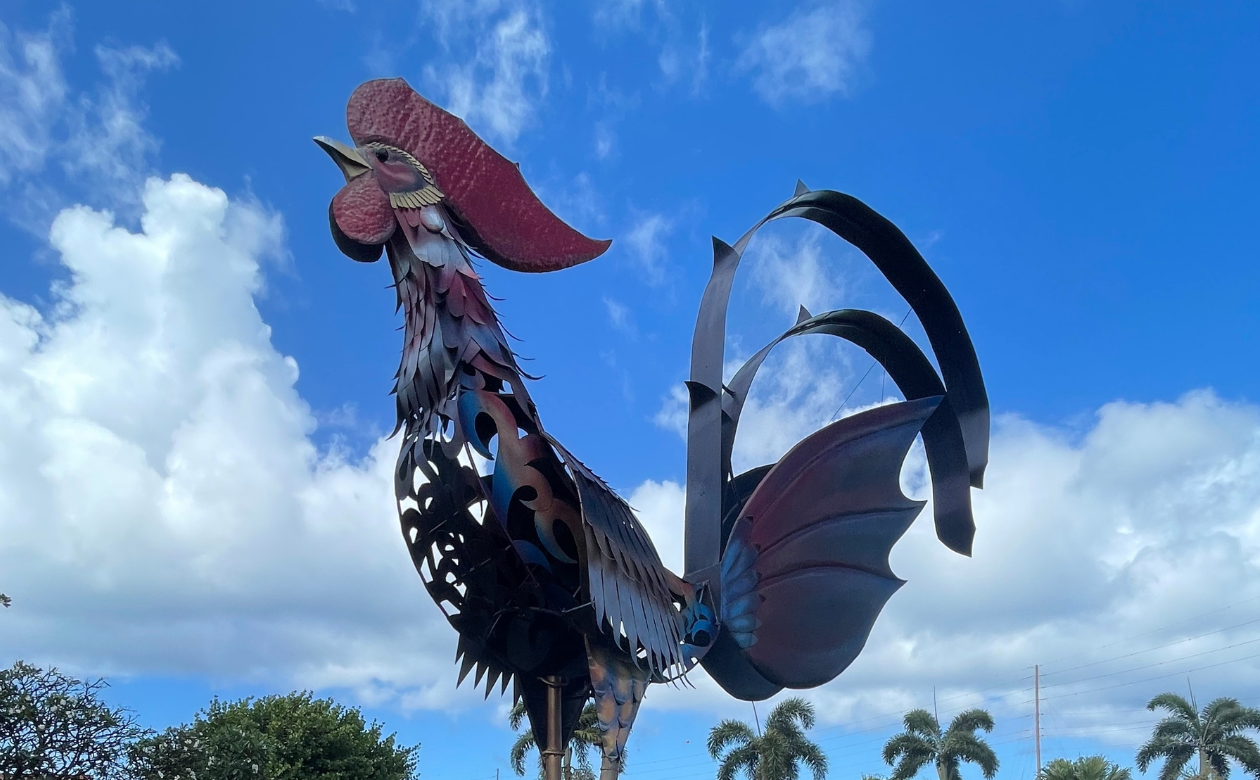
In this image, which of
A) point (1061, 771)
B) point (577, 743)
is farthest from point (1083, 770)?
point (577, 743)

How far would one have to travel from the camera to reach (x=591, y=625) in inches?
355

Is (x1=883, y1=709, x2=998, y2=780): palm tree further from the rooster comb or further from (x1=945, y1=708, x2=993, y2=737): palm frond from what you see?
the rooster comb

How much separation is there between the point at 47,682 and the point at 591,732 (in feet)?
44.7

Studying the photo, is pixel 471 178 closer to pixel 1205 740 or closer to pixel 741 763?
pixel 741 763

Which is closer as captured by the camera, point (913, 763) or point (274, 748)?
point (274, 748)

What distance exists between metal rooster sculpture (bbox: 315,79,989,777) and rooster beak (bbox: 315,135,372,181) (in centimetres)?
1

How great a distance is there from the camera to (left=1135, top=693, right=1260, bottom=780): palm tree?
26.9 meters

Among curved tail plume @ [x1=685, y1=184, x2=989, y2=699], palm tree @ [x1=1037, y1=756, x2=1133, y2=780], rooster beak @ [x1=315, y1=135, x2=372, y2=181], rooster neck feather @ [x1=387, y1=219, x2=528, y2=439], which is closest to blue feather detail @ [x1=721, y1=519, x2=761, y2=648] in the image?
curved tail plume @ [x1=685, y1=184, x2=989, y2=699]

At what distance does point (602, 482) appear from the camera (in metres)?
9.30

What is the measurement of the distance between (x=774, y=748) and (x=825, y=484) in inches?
638

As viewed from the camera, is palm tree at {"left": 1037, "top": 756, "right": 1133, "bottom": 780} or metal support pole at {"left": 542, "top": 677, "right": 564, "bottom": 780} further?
palm tree at {"left": 1037, "top": 756, "right": 1133, "bottom": 780}

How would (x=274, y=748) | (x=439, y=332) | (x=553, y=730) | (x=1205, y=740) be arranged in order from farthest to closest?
(x=1205, y=740) < (x=274, y=748) < (x=553, y=730) < (x=439, y=332)

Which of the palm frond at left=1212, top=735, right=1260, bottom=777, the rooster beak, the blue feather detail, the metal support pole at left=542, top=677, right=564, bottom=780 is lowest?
the metal support pole at left=542, top=677, right=564, bottom=780

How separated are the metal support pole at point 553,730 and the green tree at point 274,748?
5286mm
